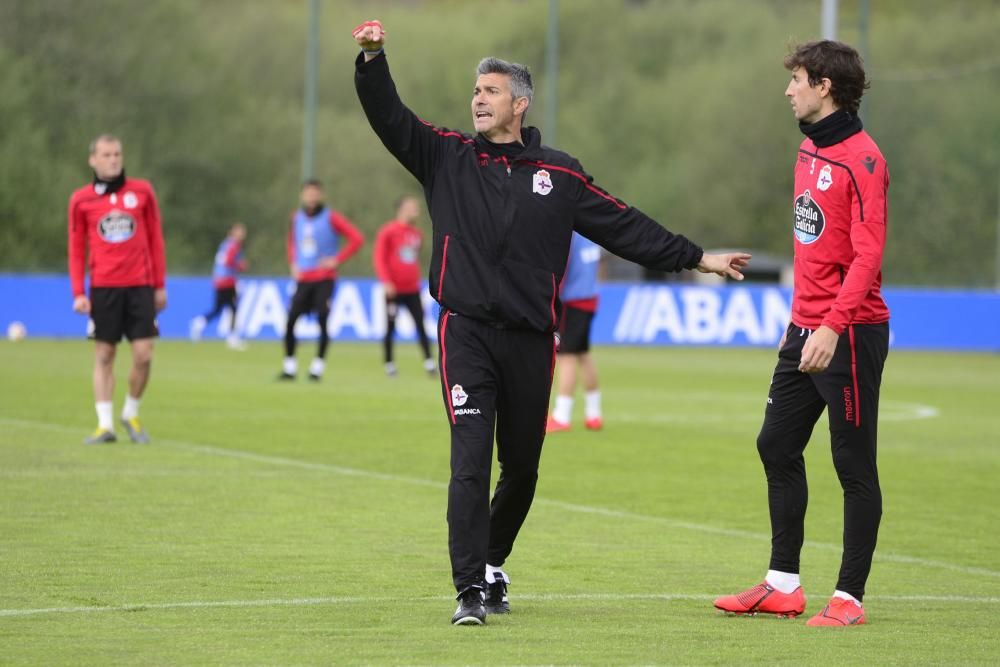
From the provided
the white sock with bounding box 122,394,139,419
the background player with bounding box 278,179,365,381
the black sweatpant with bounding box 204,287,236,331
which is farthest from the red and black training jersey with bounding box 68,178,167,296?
the black sweatpant with bounding box 204,287,236,331

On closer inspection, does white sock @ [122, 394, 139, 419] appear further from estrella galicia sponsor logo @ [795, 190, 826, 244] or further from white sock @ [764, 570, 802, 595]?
estrella galicia sponsor logo @ [795, 190, 826, 244]

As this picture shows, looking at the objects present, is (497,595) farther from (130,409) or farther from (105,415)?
(130,409)

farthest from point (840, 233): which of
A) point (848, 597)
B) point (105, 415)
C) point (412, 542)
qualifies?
point (105, 415)

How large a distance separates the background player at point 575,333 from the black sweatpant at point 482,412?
8.68 meters

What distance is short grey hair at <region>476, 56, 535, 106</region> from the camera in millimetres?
7289

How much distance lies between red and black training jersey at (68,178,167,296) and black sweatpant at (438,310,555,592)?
22.6ft

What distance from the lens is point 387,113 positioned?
281 inches

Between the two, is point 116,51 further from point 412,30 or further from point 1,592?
point 1,592

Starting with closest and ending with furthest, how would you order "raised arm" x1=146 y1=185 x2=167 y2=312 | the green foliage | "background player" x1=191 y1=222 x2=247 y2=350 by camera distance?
"raised arm" x1=146 y1=185 x2=167 y2=312
"background player" x1=191 y1=222 x2=247 y2=350
the green foliage

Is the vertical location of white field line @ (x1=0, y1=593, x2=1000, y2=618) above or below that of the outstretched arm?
Result: below

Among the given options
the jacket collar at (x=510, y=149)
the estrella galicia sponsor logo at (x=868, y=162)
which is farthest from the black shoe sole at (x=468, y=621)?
the estrella galicia sponsor logo at (x=868, y=162)

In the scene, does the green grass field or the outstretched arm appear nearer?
the green grass field

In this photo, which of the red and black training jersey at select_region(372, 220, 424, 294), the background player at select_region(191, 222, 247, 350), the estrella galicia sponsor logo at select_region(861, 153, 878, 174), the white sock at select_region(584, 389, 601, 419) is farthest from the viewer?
the background player at select_region(191, 222, 247, 350)

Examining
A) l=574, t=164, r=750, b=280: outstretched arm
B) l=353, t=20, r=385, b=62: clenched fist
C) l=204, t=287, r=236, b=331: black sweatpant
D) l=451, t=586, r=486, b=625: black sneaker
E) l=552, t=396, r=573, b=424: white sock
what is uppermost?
l=353, t=20, r=385, b=62: clenched fist
